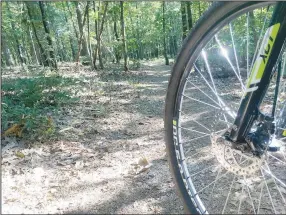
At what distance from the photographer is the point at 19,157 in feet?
8.52

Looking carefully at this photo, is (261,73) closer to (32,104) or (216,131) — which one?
(216,131)

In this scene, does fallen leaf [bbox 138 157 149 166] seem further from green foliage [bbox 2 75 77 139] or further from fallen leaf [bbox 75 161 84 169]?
green foliage [bbox 2 75 77 139]

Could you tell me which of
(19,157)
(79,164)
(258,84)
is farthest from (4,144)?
(258,84)

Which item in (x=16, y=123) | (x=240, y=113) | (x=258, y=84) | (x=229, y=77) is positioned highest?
(x=258, y=84)

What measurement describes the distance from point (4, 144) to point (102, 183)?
1.28 m

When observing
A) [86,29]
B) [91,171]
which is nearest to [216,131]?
[91,171]

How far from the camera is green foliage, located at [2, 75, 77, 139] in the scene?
120 inches

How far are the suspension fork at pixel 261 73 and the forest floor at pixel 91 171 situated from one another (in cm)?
83

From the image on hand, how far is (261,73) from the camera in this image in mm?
1285

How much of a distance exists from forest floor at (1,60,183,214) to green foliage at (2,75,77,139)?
0.65ft

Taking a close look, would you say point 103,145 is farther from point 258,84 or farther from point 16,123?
point 258,84

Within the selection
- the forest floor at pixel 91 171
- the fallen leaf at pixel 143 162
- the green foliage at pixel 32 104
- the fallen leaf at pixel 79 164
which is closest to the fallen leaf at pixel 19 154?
the forest floor at pixel 91 171

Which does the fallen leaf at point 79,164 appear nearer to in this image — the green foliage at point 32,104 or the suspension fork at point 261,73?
the green foliage at point 32,104

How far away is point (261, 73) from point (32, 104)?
3.76 meters
